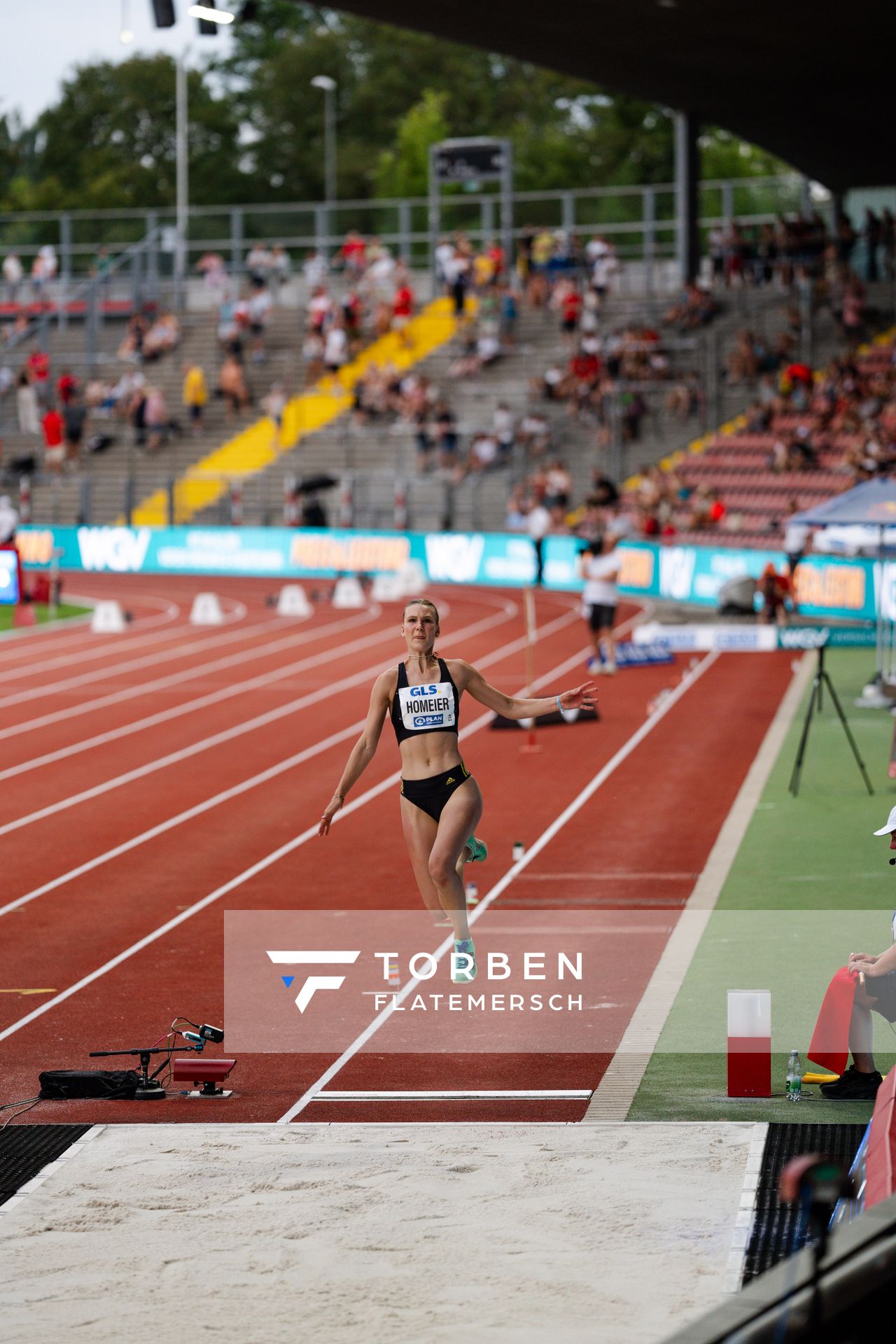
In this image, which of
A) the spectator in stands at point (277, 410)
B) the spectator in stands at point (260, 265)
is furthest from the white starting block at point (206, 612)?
the spectator in stands at point (260, 265)

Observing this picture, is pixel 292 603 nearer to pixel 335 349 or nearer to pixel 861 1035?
pixel 335 349

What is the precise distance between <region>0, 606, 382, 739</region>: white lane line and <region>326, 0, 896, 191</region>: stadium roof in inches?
387

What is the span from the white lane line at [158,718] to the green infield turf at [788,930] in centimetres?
680

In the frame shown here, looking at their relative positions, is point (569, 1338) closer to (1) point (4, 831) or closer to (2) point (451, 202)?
(1) point (4, 831)

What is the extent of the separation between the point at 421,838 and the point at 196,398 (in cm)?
3920

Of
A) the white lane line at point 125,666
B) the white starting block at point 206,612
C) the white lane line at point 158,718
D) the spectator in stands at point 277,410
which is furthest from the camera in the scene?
the spectator in stands at point 277,410

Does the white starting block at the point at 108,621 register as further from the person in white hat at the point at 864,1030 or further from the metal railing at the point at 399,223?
the person in white hat at the point at 864,1030

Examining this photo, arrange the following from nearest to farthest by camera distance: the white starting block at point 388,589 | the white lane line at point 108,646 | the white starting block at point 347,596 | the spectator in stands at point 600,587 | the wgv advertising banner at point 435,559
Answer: the spectator in stands at point 600,587, the white lane line at point 108,646, the wgv advertising banner at point 435,559, the white starting block at point 347,596, the white starting block at point 388,589

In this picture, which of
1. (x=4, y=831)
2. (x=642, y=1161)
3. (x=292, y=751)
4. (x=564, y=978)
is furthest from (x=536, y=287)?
(x=642, y=1161)

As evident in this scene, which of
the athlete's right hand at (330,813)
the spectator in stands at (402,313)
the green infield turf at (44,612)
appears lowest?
the green infield turf at (44,612)

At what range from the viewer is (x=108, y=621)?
30078mm

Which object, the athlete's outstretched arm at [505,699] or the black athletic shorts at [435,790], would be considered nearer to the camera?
the athlete's outstretched arm at [505,699]

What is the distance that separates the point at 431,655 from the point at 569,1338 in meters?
4.33

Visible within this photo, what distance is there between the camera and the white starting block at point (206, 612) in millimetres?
31422
